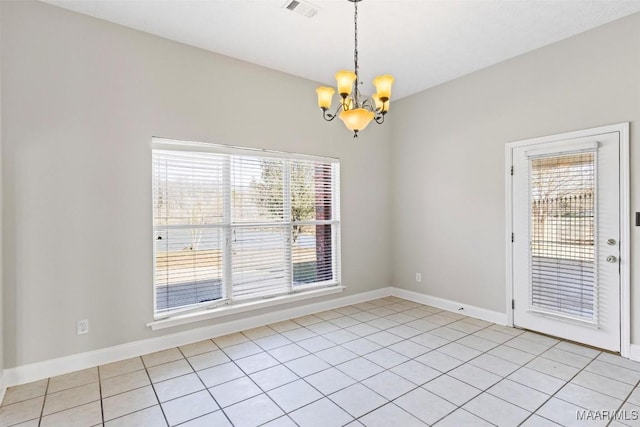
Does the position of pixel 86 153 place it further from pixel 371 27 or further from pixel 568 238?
pixel 568 238

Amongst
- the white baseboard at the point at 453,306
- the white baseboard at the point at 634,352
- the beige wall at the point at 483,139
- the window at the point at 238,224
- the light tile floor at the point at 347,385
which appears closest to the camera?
the light tile floor at the point at 347,385

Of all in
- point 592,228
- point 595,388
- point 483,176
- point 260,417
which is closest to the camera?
point 260,417

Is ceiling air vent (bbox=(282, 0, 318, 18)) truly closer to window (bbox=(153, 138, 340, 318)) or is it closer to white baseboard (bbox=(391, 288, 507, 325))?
window (bbox=(153, 138, 340, 318))

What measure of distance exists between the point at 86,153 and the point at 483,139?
13.7ft

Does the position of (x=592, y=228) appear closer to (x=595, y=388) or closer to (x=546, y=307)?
(x=546, y=307)

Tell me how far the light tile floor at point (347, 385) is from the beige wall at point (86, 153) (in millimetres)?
505

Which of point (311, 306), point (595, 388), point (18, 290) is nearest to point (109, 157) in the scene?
point (18, 290)

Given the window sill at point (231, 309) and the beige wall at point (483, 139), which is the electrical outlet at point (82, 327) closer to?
the window sill at point (231, 309)

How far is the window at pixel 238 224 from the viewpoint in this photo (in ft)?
11.0

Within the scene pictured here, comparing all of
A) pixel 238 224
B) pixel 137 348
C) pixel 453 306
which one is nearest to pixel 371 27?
pixel 238 224

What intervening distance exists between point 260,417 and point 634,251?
3424 millimetres

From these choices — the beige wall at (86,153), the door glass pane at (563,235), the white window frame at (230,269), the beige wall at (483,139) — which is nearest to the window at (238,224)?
the white window frame at (230,269)

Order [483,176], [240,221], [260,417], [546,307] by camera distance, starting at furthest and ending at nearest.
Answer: [483,176] < [240,221] < [546,307] < [260,417]

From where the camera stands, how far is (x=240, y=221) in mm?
3783
